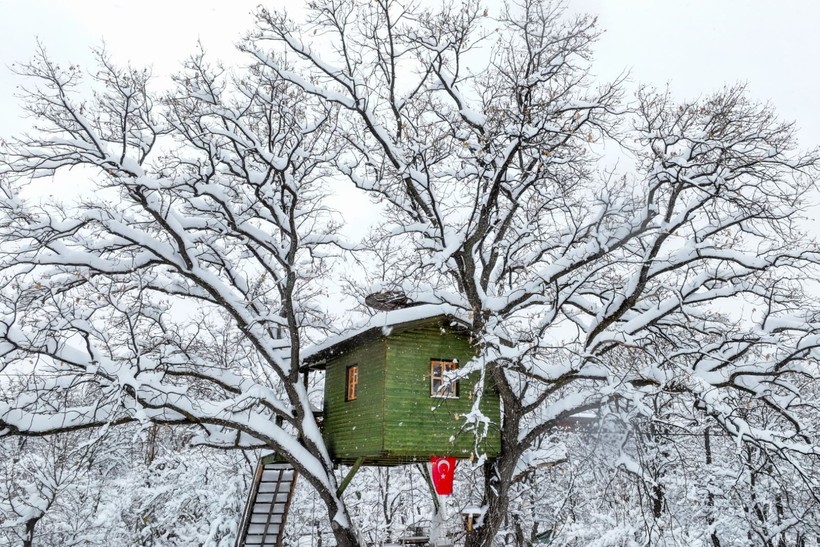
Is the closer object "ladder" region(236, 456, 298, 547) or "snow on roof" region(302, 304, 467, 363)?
"snow on roof" region(302, 304, 467, 363)

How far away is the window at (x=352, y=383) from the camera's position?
16625mm

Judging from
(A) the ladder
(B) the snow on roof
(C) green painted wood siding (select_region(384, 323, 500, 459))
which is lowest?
(A) the ladder

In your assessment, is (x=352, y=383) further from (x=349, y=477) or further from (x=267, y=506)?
(x=267, y=506)

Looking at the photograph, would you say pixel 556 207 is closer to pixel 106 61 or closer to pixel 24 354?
pixel 106 61

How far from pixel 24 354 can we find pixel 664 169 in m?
13.3

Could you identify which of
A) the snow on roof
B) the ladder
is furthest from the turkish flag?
the ladder

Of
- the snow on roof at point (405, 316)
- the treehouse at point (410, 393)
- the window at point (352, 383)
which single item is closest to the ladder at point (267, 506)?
the treehouse at point (410, 393)

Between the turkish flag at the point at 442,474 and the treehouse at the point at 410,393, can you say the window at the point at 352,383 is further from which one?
the turkish flag at the point at 442,474

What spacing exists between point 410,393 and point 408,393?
0.06 metres

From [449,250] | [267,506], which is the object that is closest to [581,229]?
[449,250]

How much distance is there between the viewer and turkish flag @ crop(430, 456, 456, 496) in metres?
15.1

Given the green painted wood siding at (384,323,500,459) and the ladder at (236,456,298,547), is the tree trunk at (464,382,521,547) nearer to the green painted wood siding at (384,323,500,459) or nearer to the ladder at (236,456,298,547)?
the green painted wood siding at (384,323,500,459)

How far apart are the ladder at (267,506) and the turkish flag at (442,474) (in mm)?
5344

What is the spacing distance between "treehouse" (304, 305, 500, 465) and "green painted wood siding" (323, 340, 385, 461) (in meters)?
0.02
